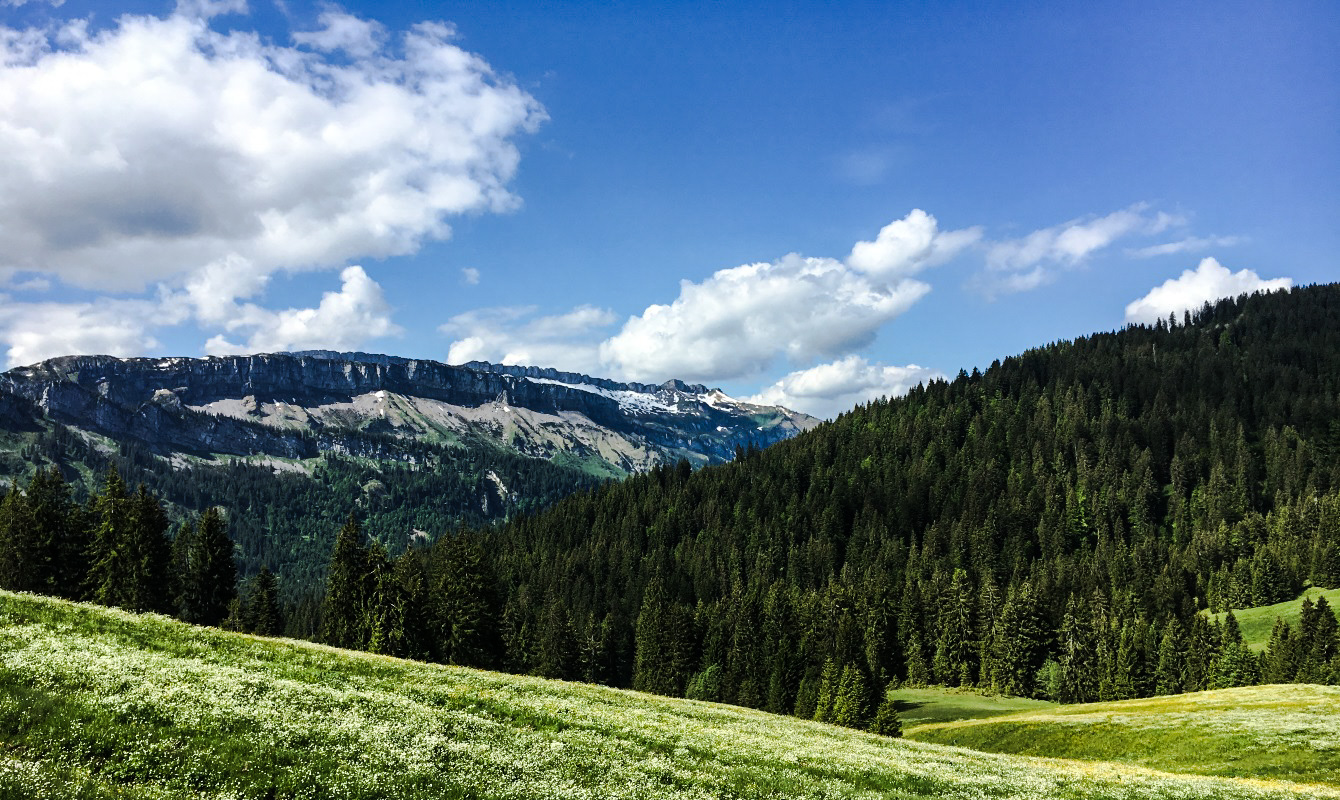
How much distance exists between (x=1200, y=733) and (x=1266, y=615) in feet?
373

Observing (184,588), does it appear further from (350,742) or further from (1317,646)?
(1317,646)

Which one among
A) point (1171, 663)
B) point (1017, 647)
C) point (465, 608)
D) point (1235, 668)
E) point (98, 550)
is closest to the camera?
point (98, 550)

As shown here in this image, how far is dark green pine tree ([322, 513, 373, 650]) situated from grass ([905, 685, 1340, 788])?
63.8 metres

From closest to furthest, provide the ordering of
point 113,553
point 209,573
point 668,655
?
point 113,553
point 209,573
point 668,655

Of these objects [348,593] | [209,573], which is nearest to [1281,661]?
[348,593]

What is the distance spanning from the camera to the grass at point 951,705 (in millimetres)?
96000

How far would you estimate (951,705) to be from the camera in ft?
344

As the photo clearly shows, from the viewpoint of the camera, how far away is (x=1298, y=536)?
161250 millimetres

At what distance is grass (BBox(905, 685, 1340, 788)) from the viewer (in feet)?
139

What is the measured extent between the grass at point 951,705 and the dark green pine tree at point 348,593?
67.0 meters

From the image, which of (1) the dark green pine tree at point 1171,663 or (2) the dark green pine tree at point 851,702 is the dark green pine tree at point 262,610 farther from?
(1) the dark green pine tree at point 1171,663

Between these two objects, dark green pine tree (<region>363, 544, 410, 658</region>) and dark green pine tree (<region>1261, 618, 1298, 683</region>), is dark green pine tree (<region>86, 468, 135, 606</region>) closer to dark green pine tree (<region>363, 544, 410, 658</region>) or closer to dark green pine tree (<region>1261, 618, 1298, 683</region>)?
dark green pine tree (<region>363, 544, 410, 658</region>)

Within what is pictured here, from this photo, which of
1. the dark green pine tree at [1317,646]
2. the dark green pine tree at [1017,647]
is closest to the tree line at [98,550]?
the dark green pine tree at [1017,647]

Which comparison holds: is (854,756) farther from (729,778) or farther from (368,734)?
(368,734)
